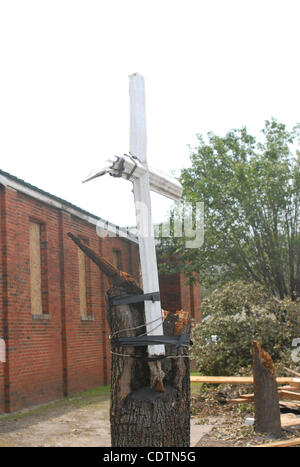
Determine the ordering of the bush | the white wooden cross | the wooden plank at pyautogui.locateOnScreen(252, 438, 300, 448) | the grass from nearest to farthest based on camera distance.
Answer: the white wooden cross → the wooden plank at pyautogui.locateOnScreen(252, 438, 300, 448) → the grass → the bush

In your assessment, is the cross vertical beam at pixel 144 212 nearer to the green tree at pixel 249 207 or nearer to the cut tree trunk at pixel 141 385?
the cut tree trunk at pixel 141 385

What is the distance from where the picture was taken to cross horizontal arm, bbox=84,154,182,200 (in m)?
3.79

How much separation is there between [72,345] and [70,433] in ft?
19.4

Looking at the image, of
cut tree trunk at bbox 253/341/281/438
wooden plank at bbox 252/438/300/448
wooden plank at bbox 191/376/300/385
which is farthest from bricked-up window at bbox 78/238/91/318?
wooden plank at bbox 252/438/300/448

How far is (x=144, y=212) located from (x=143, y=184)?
0.67 ft

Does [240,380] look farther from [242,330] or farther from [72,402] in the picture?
[72,402]

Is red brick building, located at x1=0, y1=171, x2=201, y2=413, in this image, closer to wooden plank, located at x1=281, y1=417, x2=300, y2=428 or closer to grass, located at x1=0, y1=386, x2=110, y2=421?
grass, located at x1=0, y1=386, x2=110, y2=421

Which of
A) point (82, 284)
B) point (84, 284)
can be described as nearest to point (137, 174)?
point (82, 284)

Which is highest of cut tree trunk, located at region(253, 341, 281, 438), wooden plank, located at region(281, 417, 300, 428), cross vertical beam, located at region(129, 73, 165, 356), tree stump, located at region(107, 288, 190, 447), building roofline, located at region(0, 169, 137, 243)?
building roofline, located at region(0, 169, 137, 243)

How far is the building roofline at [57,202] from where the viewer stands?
1262 cm

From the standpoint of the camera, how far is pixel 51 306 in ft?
47.7

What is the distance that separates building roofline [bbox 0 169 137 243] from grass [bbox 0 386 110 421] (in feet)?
14.0

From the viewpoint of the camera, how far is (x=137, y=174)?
4000 mm

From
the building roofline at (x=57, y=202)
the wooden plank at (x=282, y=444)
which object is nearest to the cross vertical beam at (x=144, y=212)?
the wooden plank at (x=282, y=444)
